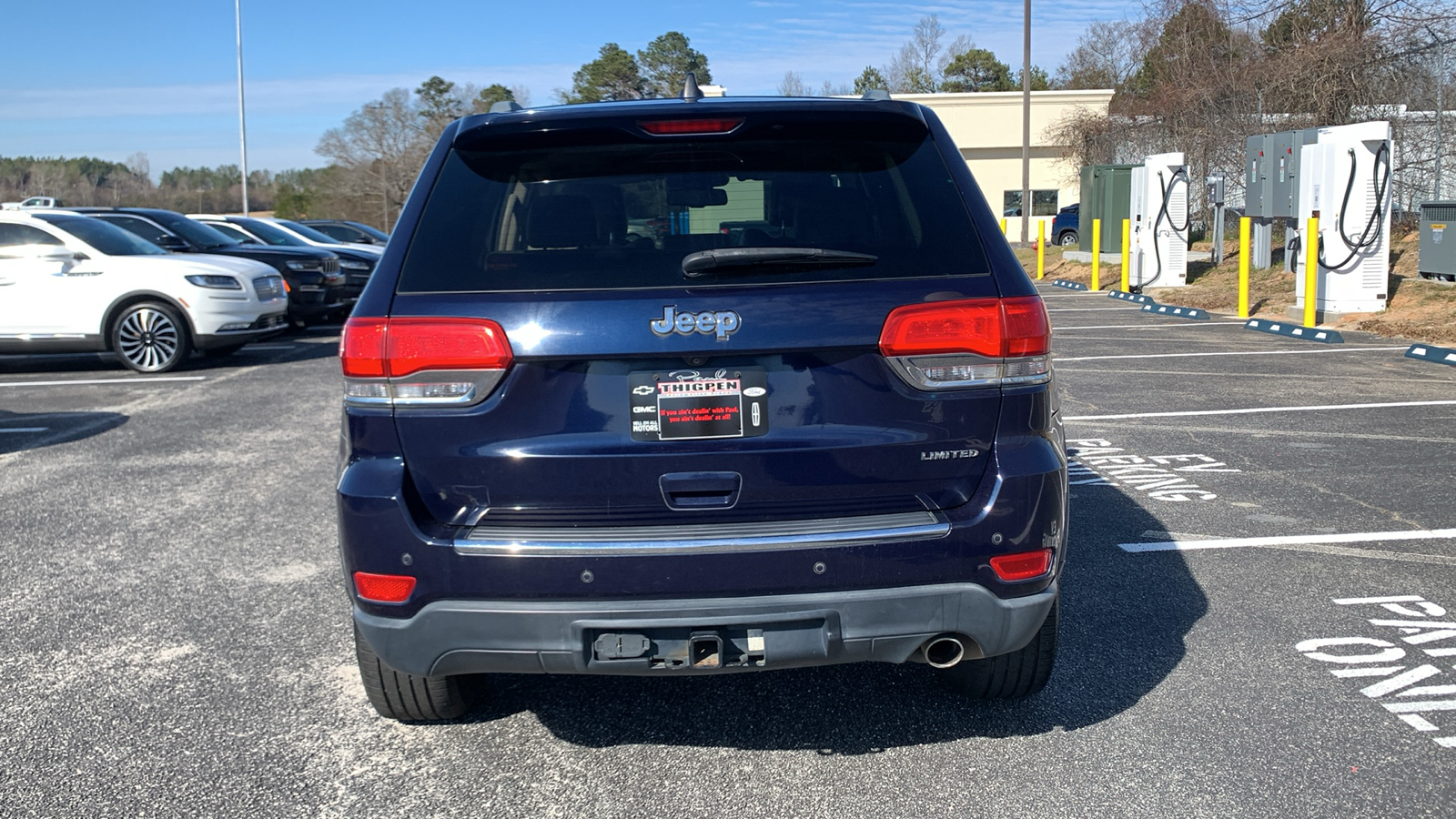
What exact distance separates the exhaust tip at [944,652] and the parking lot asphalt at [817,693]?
36cm

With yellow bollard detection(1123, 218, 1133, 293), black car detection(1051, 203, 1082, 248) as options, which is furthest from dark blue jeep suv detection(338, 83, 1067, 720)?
black car detection(1051, 203, 1082, 248)

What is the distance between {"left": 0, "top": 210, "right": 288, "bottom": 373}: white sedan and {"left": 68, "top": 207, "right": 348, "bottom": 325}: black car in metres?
2.69

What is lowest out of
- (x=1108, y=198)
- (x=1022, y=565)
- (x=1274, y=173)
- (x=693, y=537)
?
(x=1022, y=565)

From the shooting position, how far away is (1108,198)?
887 inches

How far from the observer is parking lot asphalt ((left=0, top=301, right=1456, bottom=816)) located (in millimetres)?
3055

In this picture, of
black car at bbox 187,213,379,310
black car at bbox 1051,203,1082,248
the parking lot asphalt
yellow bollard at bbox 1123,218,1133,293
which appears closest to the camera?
the parking lot asphalt

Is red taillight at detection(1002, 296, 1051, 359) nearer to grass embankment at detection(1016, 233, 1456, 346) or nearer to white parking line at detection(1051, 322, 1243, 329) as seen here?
grass embankment at detection(1016, 233, 1456, 346)

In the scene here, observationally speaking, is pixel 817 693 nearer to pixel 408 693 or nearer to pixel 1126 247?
pixel 408 693

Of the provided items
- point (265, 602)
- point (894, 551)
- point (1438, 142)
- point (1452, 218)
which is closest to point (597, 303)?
point (894, 551)

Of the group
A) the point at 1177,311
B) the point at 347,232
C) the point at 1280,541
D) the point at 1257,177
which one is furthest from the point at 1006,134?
the point at 1280,541

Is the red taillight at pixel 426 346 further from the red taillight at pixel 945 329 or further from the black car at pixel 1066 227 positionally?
the black car at pixel 1066 227

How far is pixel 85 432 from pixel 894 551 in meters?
7.86

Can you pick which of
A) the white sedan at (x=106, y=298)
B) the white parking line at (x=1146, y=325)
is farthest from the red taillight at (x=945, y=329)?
the white parking line at (x=1146, y=325)

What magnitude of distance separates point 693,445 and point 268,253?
14168mm
